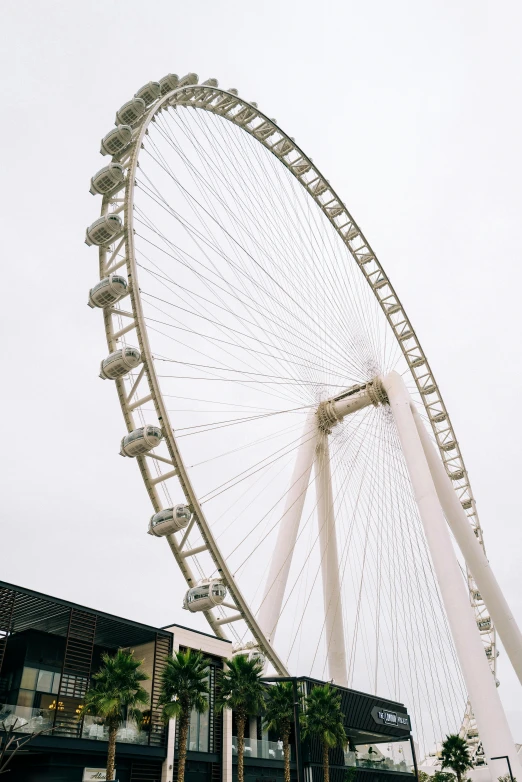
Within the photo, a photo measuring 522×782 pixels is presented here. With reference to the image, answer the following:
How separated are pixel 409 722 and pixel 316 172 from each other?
37860 mm

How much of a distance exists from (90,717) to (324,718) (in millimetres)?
11220

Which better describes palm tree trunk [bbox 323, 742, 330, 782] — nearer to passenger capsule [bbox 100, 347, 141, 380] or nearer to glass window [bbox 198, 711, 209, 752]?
glass window [bbox 198, 711, 209, 752]

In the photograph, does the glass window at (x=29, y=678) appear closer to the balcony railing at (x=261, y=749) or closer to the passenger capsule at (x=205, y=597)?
the passenger capsule at (x=205, y=597)

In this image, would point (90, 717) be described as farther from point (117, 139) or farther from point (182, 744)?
point (117, 139)

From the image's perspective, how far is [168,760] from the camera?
27688 mm

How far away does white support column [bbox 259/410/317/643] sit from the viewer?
31.9 meters

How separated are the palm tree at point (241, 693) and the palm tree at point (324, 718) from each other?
435cm

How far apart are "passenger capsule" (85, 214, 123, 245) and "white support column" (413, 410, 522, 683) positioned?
18835 millimetres

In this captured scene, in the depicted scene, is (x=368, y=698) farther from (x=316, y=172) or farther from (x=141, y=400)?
(x=316, y=172)

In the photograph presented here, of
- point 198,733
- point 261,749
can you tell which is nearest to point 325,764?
point 261,749

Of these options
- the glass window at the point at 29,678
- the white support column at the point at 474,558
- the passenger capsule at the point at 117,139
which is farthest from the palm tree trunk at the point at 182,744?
the passenger capsule at the point at 117,139

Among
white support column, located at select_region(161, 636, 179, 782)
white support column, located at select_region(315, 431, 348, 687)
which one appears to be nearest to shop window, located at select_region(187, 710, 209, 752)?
white support column, located at select_region(161, 636, 179, 782)

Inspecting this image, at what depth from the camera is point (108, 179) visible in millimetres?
31656

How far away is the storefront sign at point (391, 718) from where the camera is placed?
40.3 metres
